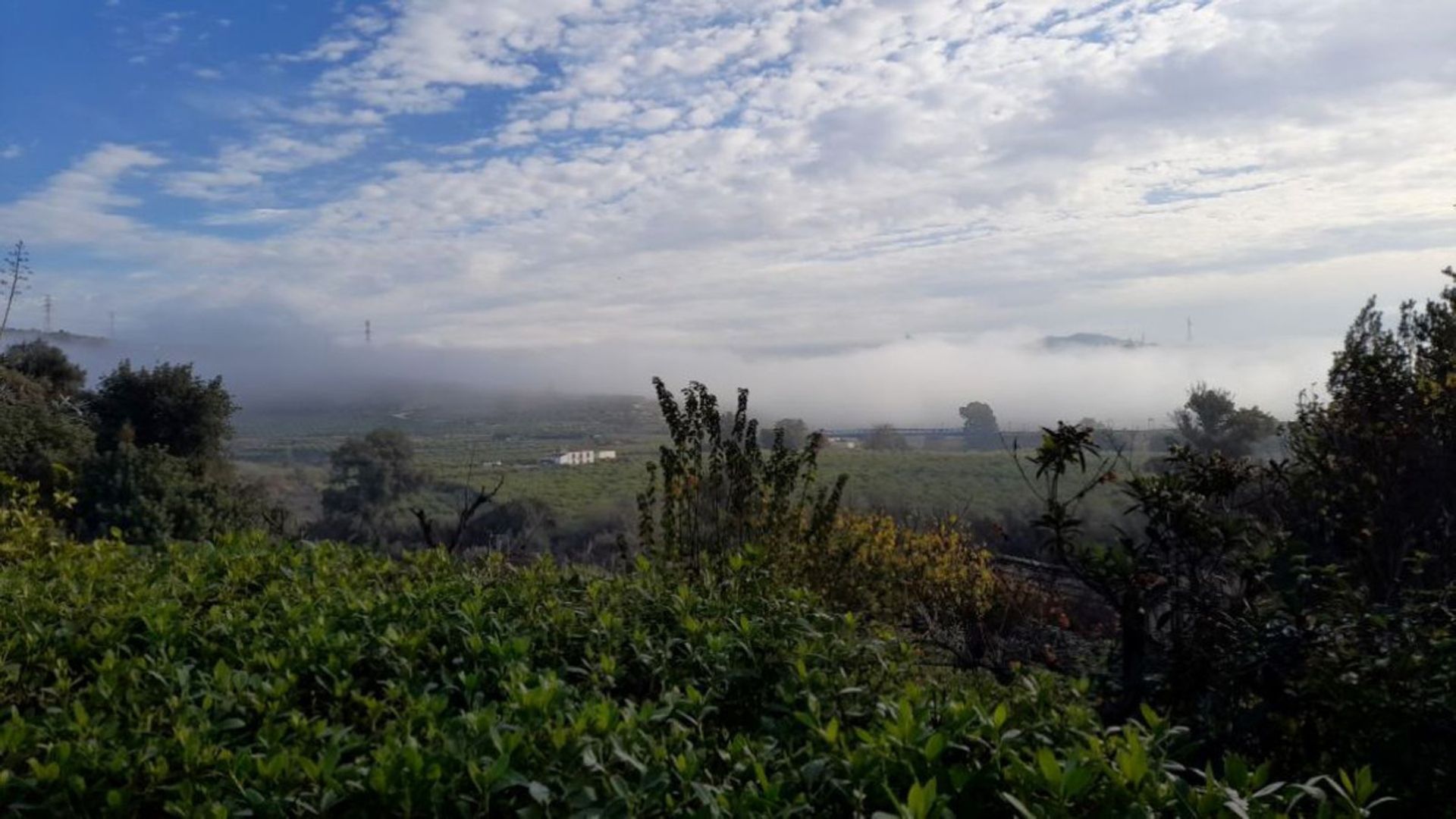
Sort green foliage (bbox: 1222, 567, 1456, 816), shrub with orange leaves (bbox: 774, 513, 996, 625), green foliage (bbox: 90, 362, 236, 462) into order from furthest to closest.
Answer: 1. green foliage (bbox: 90, 362, 236, 462)
2. shrub with orange leaves (bbox: 774, 513, 996, 625)
3. green foliage (bbox: 1222, 567, 1456, 816)

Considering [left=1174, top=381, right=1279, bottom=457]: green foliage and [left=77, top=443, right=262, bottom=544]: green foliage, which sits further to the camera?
[left=1174, top=381, right=1279, bottom=457]: green foliage

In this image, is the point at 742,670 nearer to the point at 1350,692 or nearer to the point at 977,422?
the point at 1350,692

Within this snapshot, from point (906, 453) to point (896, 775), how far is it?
1484 inches

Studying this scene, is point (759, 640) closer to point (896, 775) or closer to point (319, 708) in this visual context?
point (896, 775)

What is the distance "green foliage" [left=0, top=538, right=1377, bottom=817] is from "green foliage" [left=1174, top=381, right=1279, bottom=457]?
65.5 ft

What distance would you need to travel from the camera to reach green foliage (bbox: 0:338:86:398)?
63.4 feet

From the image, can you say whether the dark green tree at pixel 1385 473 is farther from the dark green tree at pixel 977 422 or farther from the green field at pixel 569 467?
the dark green tree at pixel 977 422

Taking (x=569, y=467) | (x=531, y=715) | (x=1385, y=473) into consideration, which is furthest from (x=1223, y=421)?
(x=569, y=467)

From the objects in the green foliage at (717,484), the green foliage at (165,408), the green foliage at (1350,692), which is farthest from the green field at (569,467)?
the green foliage at (1350,692)

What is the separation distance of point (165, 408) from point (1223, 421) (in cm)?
2059

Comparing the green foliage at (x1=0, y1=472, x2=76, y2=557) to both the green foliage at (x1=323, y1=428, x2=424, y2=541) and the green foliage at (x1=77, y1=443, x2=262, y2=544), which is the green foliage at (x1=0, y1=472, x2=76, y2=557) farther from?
the green foliage at (x1=323, y1=428, x2=424, y2=541)

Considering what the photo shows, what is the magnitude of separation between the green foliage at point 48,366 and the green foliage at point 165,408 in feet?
5.37

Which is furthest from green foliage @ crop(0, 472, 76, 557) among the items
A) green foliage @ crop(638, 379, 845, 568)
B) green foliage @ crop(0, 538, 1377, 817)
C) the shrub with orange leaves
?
the shrub with orange leaves

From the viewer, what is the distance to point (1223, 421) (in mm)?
21672
